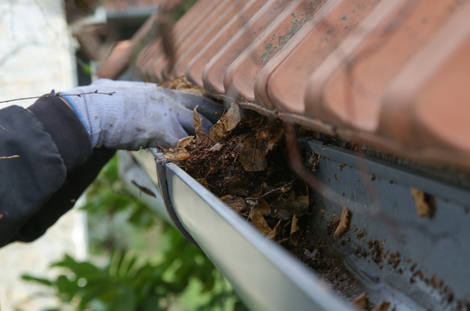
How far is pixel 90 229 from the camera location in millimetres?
8250

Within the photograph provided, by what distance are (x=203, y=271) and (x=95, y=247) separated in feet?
18.0

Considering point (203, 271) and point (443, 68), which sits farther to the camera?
point (203, 271)

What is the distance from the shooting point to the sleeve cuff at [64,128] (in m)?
1.34

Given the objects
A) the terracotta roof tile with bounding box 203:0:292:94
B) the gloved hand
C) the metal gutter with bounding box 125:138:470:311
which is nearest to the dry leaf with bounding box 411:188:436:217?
the metal gutter with bounding box 125:138:470:311

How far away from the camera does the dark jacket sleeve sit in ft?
4.17

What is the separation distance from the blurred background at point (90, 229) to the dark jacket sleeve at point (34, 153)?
0.41 meters

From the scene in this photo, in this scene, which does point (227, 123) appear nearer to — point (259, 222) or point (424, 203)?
point (259, 222)

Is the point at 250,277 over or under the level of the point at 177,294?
over

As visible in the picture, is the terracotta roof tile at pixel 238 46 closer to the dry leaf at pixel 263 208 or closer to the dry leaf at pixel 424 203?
the dry leaf at pixel 263 208

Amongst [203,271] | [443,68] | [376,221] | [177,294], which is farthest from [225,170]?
[177,294]

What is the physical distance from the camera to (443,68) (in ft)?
1.42

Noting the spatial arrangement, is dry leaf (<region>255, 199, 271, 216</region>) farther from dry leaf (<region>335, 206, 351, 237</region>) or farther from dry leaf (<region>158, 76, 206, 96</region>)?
dry leaf (<region>158, 76, 206, 96</region>)

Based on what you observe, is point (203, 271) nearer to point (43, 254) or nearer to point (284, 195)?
point (284, 195)

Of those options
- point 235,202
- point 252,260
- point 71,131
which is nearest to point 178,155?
point 235,202
